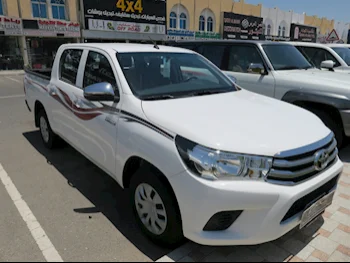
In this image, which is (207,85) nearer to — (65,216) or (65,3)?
(65,216)

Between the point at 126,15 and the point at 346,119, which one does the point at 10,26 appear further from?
the point at 346,119

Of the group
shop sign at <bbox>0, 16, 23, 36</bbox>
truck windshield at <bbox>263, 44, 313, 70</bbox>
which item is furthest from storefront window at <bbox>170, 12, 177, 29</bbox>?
truck windshield at <bbox>263, 44, 313, 70</bbox>

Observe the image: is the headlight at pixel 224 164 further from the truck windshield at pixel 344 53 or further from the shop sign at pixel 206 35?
the shop sign at pixel 206 35

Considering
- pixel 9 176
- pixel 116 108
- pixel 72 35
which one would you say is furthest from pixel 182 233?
pixel 72 35

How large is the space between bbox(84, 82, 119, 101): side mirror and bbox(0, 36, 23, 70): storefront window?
24.3m

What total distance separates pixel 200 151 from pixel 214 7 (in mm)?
35909

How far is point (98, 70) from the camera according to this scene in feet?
11.8

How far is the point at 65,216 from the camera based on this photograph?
3270 mm

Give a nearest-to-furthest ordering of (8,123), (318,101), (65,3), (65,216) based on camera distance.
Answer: (65,216) → (318,101) → (8,123) → (65,3)

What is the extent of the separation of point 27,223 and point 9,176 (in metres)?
1.47

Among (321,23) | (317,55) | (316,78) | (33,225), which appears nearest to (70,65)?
(33,225)

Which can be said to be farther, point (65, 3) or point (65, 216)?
point (65, 3)

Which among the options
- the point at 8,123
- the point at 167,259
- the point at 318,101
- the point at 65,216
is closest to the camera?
the point at 167,259

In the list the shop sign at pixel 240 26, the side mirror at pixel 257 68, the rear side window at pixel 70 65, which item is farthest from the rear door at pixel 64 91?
the shop sign at pixel 240 26
